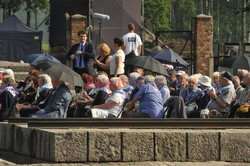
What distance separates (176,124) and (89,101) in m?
5.45

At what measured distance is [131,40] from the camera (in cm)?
2506

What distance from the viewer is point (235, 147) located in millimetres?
12828

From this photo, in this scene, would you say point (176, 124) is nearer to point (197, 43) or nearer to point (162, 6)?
point (197, 43)

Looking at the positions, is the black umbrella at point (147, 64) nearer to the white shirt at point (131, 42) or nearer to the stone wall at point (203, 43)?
the white shirt at point (131, 42)

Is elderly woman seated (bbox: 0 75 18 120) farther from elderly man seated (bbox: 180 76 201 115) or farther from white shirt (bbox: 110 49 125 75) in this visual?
white shirt (bbox: 110 49 125 75)

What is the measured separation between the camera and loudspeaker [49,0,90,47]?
41.9m

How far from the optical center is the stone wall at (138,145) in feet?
40.6

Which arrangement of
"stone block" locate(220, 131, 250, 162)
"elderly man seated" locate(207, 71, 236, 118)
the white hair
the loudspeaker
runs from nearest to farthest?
"stone block" locate(220, 131, 250, 162) → the white hair → "elderly man seated" locate(207, 71, 236, 118) → the loudspeaker

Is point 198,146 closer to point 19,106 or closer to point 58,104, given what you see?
point 58,104

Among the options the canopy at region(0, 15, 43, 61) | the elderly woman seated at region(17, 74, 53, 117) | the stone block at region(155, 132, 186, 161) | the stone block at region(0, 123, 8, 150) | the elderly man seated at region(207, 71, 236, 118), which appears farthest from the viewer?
the canopy at region(0, 15, 43, 61)

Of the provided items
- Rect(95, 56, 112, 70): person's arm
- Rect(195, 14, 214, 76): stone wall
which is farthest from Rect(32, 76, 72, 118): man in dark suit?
Rect(195, 14, 214, 76): stone wall

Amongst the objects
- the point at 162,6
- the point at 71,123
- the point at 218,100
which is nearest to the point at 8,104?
the point at 218,100

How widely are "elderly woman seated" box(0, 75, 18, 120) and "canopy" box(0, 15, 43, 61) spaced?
32.1 m

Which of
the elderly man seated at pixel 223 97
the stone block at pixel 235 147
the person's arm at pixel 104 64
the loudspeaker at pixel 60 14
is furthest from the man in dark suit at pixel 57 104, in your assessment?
the loudspeaker at pixel 60 14
